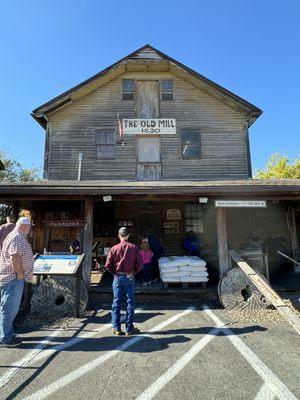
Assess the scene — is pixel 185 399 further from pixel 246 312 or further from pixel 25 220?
pixel 246 312

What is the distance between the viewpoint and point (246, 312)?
7105 millimetres

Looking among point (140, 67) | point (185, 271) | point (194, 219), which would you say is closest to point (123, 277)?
point (185, 271)

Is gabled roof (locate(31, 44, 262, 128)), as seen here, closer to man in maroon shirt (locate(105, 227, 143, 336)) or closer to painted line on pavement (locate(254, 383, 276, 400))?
man in maroon shirt (locate(105, 227, 143, 336))

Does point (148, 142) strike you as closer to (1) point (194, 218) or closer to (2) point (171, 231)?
(1) point (194, 218)

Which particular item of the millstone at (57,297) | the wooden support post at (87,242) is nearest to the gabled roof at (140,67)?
the wooden support post at (87,242)

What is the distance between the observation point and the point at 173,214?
43.7 feet

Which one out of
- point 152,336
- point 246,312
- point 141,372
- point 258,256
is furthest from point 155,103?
point 141,372

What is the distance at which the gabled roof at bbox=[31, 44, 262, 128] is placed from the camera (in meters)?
13.3

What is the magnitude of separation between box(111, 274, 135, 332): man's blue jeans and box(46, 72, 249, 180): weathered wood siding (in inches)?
309

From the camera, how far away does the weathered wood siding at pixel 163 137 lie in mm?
13094

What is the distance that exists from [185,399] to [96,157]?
11.0 metres

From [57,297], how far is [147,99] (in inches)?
388

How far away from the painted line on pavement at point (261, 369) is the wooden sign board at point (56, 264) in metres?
3.49

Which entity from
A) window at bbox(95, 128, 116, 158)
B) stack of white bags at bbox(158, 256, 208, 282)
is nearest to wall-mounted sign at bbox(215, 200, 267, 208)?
stack of white bags at bbox(158, 256, 208, 282)
